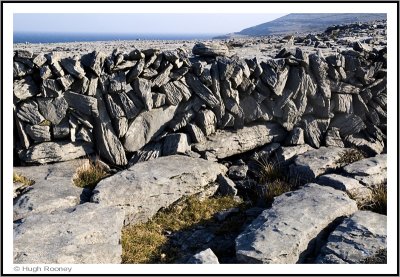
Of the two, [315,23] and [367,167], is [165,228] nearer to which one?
[367,167]

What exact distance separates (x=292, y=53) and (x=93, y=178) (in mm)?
6018

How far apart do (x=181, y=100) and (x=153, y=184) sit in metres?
2.51

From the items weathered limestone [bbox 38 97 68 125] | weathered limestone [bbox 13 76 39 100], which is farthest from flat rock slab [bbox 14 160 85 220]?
weathered limestone [bbox 13 76 39 100]

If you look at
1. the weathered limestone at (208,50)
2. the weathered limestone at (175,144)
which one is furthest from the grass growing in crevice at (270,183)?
the weathered limestone at (208,50)

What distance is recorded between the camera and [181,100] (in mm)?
10891

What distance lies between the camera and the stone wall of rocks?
1000 centimetres

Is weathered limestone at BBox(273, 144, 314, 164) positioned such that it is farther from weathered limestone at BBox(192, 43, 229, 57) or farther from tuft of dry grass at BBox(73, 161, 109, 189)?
tuft of dry grass at BBox(73, 161, 109, 189)

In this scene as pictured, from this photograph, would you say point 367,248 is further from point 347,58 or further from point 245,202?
point 347,58

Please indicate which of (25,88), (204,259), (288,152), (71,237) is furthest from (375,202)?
(25,88)

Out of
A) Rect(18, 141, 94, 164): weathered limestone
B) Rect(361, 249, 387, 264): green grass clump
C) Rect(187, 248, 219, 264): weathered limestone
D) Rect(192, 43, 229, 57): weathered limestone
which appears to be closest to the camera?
Rect(187, 248, 219, 264): weathered limestone

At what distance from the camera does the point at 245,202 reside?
9977 mm

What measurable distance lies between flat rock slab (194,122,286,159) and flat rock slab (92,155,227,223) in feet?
2.00

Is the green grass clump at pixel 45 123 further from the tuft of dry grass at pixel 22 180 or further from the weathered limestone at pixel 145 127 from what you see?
the weathered limestone at pixel 145 127

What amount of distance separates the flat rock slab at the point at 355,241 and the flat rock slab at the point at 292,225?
12.8 inches
